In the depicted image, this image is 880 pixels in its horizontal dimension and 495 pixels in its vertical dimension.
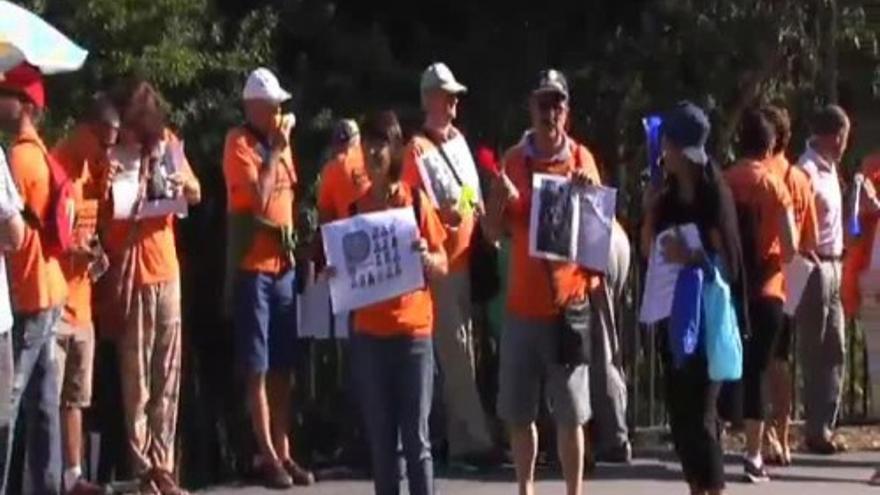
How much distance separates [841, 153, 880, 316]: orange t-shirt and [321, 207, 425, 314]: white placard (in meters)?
4.14

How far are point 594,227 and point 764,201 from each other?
183cm

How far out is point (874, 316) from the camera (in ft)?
47.5

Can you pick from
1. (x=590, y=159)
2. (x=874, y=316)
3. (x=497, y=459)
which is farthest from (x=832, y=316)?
(x=590, y=159)

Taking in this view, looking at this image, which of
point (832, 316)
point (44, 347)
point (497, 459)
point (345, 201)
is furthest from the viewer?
point (832, 316)

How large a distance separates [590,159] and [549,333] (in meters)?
1.00

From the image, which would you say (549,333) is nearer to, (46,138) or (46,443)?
(46,443)

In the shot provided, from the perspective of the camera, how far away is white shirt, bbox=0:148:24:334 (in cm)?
997

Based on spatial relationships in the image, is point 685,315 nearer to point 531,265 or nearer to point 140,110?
point 531,265

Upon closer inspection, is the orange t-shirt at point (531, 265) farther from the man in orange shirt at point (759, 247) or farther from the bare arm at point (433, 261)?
the man in orange shirt at point (759, 247)

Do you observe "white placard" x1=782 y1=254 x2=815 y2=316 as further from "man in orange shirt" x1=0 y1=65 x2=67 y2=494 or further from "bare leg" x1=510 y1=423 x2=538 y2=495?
"man in orange shirt" x1=0 y1=65 x2=67 y2=494

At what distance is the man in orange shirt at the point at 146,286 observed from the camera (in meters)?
12.1

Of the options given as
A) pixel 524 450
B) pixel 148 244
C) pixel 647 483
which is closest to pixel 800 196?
pixel 647 483

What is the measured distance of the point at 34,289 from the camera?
1062cm

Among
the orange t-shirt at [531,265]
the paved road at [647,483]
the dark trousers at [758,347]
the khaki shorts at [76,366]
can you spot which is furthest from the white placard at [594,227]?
the khaki shorts at [76,366]
